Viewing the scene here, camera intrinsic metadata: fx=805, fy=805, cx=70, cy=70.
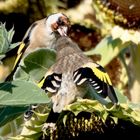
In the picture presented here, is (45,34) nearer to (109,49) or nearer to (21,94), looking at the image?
(109,49)

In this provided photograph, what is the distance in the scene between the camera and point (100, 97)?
6.15ft

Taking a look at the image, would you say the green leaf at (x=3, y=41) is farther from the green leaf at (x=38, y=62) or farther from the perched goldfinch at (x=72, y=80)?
the green leaf at (x=38, y=62)

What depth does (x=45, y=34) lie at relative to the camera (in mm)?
3070

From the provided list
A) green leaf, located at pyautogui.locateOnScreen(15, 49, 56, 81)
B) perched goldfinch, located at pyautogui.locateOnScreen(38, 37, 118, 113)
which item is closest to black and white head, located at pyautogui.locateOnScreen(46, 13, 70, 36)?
green leaf, located at pyautogui.locateOnScreen(15, 49, 56, 81)

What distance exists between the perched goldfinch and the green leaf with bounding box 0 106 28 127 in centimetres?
12

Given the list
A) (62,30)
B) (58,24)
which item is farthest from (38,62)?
(58,24)

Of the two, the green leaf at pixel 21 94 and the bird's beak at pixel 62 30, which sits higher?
the bird's beak at pixel 62 30

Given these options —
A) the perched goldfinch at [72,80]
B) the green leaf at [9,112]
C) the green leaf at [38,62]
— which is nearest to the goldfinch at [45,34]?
the green leaf at [38,62]

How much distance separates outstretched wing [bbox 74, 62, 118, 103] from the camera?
6.14 ft

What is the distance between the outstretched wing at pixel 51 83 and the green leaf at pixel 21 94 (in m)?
0.20

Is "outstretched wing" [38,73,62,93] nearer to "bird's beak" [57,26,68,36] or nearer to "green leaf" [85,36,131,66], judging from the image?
"bird's beak" [57,26,68,36]

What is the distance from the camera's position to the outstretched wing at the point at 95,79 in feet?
6.14

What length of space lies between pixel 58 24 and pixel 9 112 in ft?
4.22

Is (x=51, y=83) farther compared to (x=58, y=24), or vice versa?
(x=58, y=24)
